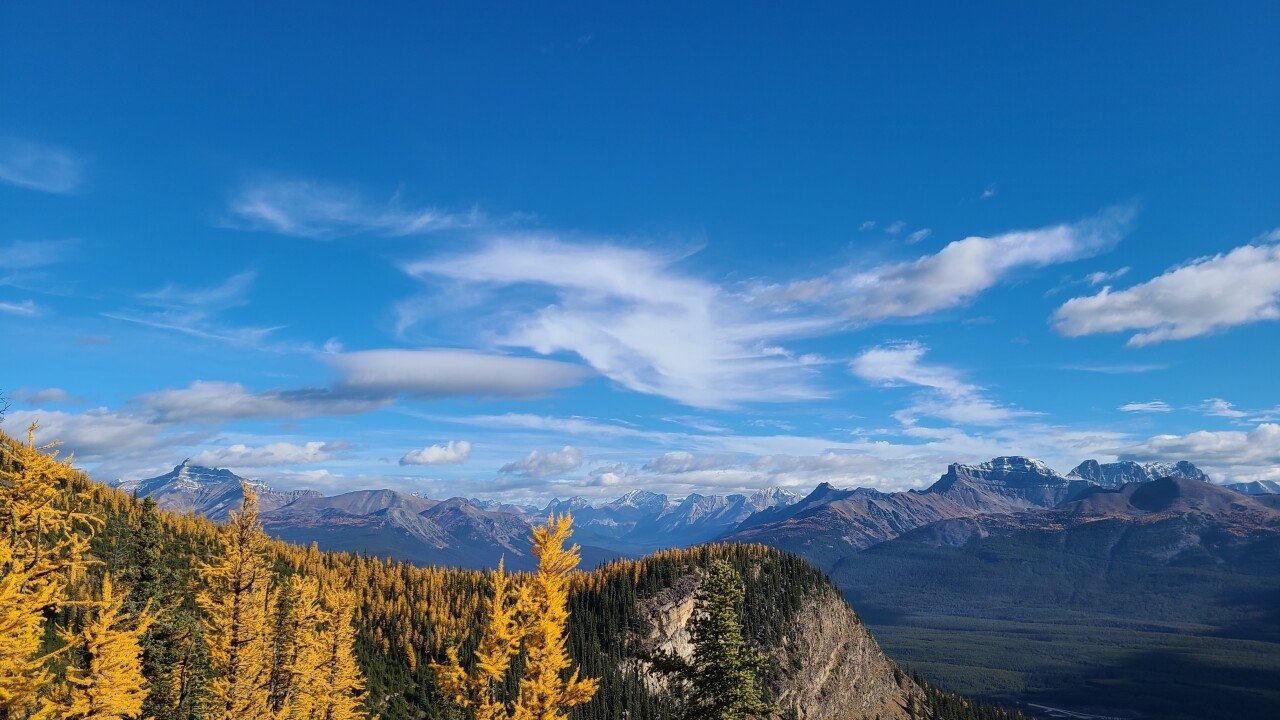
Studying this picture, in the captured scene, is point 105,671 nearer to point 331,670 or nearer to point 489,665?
point 331,670

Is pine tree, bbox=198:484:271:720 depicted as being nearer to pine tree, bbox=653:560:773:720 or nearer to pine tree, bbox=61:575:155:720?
pine tree, bbox=61:575:155:720

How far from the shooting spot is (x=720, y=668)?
98.0 ft

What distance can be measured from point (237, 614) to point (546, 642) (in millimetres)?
24950

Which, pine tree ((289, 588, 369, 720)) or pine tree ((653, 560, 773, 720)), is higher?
pine tree ((653, 560, 773, 720))

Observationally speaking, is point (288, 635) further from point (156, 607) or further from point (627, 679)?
point (627, 679)

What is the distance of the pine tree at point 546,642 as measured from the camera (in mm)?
31281

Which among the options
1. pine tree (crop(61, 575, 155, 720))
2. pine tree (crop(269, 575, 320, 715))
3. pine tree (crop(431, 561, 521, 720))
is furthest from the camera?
pine tree (crop(269, 575, 320, 715))

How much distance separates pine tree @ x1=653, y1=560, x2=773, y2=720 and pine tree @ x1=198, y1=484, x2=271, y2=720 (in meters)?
28.6

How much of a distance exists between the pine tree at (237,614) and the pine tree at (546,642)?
22.0 meters

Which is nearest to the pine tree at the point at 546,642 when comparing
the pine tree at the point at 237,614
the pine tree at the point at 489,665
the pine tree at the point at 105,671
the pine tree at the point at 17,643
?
the pine tree at the point at 489,665

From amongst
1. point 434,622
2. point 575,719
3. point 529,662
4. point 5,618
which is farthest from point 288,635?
point 434,622

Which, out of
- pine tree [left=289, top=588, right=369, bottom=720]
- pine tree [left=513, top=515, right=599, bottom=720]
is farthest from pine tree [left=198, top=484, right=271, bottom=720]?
pine tree [left=513, top=515, right=599, bottom=720]

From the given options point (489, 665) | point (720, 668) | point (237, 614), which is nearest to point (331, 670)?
point (237, 614)

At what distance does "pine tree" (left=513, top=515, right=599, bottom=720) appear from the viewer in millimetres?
31281
